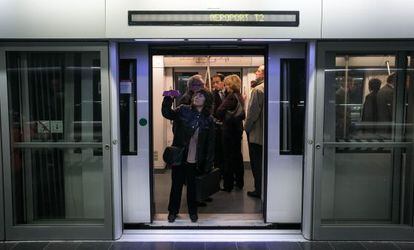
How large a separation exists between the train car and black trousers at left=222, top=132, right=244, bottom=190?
4.62ft

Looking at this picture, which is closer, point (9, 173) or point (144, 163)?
point (9, 173)

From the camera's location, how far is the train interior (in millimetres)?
4703

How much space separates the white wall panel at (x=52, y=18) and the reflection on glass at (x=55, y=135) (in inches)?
12.7

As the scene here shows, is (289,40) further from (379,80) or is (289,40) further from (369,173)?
(369,173)

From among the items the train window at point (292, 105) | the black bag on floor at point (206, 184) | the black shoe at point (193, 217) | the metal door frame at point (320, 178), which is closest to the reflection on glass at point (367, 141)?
the metal door frame at point (320, 178)

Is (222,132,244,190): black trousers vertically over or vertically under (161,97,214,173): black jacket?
under

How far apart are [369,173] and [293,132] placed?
34.8 inches

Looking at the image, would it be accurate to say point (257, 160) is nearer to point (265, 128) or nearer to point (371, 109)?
point (265, 128)

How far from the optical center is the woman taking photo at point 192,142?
4.43m

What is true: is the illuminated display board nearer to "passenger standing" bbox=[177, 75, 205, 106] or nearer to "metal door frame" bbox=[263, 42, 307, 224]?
"metal door frame" bbox=[263, 42, 307, 224]

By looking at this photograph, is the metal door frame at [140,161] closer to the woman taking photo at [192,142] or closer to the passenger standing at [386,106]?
the woman taking photo at [192,142]

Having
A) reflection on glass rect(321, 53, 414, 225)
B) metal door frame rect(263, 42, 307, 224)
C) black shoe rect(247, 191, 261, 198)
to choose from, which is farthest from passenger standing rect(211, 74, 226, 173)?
reflection on glass rect(321, 53, 414, 225)

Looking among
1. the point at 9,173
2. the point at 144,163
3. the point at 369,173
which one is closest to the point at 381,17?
the point at 369,173

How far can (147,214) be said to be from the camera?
434cm
